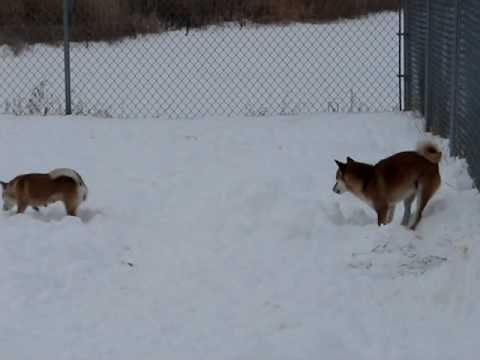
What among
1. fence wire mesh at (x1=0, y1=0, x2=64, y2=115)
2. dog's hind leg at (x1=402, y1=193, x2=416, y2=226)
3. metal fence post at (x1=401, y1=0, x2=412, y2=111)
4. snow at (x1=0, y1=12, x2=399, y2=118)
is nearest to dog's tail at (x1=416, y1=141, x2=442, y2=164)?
dog's hind leg at (x1=402, y1=193, x2=416, y2=226)

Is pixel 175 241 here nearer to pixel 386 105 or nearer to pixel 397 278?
pixel 397 278

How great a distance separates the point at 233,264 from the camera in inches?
253

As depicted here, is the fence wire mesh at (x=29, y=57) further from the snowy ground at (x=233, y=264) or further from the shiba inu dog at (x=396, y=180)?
the shiba inu dog at (x=396, y=180)

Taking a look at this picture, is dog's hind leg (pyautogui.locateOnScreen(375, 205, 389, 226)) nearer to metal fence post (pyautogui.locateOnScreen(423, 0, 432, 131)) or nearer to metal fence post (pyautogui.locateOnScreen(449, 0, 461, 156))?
metal fence post (pyautogui.locateOnScreen(449, 0, 461, 156))

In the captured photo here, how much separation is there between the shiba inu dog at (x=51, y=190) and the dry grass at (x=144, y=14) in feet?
30.5

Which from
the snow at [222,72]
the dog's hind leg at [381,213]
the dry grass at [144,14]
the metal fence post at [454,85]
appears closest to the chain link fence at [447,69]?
the metal fence post at [454,85]

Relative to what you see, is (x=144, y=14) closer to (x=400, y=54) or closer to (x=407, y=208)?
(x=400, y=54)

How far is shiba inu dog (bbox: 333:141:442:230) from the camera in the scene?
696cm

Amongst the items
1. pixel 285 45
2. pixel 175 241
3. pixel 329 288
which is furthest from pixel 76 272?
pixel 285 45

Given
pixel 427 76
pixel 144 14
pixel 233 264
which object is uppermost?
pixel 144 14

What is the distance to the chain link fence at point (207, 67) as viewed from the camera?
13016mm

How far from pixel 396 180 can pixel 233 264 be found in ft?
4.43

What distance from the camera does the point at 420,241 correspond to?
6543mm

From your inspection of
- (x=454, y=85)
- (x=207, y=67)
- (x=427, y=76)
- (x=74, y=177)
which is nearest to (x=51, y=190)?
(x=74, y=177)
